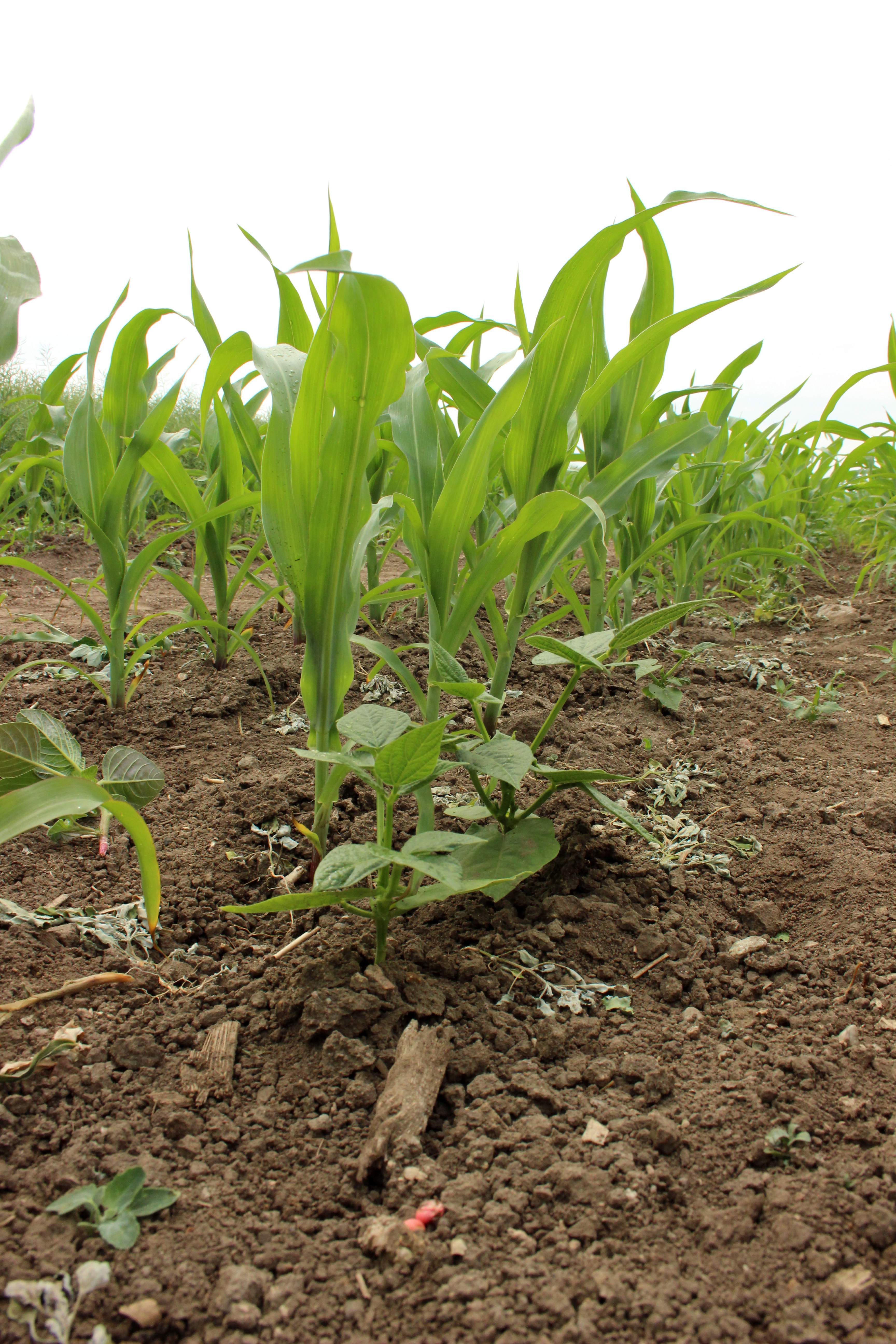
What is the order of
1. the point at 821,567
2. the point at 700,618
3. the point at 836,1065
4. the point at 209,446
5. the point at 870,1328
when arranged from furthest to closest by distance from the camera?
the point at 821,567 < the point at 700,618 < the point at 209,446 < the point at 836,1065 < the point at 870,1328

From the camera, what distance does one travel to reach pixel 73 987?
33.5 inches

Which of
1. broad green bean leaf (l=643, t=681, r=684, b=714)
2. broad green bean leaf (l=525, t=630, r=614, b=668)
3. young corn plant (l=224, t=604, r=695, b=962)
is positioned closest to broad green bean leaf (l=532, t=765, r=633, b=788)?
young corn plant (l=224, t=604, r=695, b=962)

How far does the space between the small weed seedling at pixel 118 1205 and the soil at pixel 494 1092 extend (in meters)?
0.01

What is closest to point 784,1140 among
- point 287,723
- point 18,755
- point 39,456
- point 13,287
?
point 18,755

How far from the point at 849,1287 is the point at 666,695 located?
110 centimetres

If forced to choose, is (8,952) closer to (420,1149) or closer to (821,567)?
(420,1149)

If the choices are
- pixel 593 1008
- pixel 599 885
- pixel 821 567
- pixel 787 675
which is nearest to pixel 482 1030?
pixel 593 1008

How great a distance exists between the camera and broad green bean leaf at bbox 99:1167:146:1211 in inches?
24.4

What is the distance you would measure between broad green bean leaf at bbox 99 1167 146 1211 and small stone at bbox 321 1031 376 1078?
0.66 feet

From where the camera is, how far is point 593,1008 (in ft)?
2.91

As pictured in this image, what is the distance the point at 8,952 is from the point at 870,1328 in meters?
0.88

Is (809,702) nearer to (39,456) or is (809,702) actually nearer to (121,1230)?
(121,1230)

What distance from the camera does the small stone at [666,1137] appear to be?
705 millimetres

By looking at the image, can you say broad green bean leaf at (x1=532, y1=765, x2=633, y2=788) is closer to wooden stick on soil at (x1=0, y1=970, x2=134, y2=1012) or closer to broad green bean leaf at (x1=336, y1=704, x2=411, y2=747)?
broad green bean leaf at (x1=336, y1=704, x2=411, y2=747)
